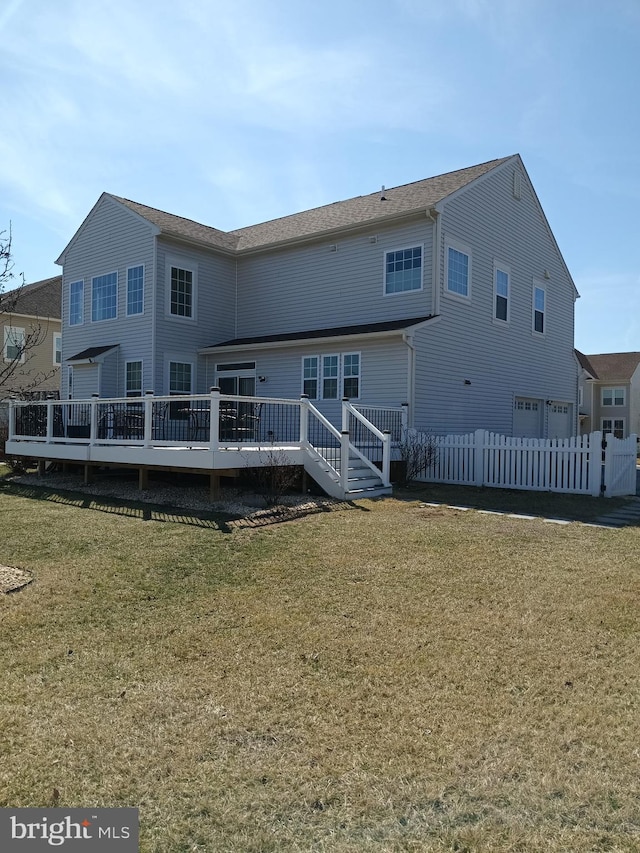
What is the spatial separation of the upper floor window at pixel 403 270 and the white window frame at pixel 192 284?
616 cm

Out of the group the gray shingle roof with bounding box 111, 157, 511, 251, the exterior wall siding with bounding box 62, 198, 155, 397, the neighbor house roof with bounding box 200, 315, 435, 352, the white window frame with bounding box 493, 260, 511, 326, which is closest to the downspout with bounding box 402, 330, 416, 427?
the neighbor house roof with bounding box 200, 315, 435, 352

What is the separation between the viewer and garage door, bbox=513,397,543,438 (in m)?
19.6

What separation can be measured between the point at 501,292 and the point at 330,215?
5.97 meters

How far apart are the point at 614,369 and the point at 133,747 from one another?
1697 inches

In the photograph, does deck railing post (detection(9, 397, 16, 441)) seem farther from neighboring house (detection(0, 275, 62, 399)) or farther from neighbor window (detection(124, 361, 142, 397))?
neighboring house (detection(0, 275, 62, 399))

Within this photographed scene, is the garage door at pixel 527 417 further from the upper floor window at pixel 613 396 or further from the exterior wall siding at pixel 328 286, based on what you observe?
the upper floor window at pixel 613 396

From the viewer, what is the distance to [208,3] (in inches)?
355

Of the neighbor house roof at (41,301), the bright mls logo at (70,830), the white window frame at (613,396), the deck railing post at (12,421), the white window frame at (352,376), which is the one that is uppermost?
the neighbor house roof at (41,301)

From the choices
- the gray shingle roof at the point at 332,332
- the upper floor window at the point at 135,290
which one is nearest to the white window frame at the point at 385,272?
the gray shingle roof at the point at 332,332

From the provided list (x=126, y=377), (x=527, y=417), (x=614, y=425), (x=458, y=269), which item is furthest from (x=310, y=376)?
(x=614, y=425)

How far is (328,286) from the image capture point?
1759cm

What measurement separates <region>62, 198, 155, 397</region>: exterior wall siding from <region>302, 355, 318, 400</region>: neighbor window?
469 cm

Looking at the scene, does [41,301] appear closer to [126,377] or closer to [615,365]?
[126,377]

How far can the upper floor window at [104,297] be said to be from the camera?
19.2m
